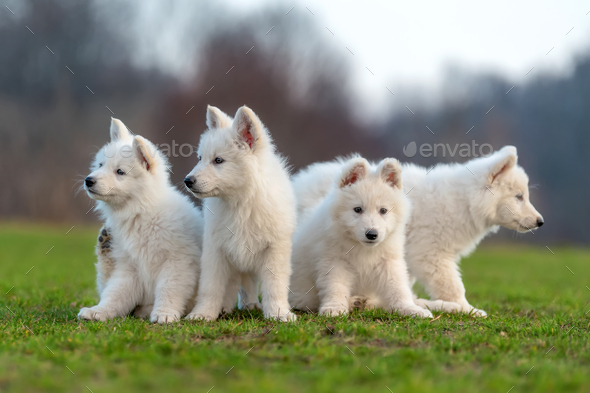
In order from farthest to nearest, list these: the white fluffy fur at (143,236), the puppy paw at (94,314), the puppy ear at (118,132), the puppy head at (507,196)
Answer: the puppy head at (507,196) < the puppy ear at (118,132) < the white fluffy fur at (143,236) < the puppy paw at (94,314)

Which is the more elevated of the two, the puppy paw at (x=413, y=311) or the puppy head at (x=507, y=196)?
the puppy head at (x=507, y=196)

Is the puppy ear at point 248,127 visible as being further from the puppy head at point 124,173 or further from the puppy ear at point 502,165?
the puppy ear at point 502,165

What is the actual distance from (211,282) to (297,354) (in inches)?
68.8

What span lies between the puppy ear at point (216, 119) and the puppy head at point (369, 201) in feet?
4.36

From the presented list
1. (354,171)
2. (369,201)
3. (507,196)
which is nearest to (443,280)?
(507,196)

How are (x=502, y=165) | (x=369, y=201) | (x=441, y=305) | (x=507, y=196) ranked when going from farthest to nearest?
(x=507, y=196)
(x=502, y=165)
(x=441, y=305)
(x=369, y=201)

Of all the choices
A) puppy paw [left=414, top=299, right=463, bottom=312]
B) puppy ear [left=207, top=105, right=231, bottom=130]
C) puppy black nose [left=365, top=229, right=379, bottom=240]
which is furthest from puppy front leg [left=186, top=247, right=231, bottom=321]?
puppy paw [left=414, top=299, right=463, bottom=312]

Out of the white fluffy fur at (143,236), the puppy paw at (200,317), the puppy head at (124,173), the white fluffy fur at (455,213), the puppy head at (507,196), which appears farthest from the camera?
the puppy head at (507,196)

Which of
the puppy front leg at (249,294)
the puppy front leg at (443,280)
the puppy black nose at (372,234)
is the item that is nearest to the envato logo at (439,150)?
the puppy front leg at (443,280)

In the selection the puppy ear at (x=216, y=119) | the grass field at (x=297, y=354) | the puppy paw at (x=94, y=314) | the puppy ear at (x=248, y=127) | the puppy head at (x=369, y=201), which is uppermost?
the puppy ear at (x=216, y=119)

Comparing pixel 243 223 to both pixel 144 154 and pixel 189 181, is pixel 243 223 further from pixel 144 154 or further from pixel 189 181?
pixel 144 154

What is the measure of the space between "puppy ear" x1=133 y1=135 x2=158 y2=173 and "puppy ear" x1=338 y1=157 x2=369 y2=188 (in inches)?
78.4

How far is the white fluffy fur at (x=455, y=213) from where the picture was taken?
666 centimetres

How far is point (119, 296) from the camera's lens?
559 cm
